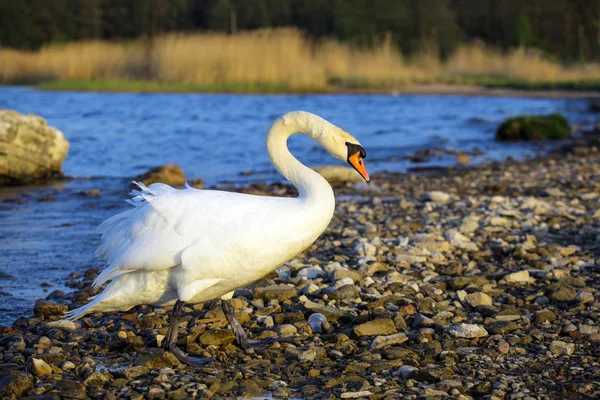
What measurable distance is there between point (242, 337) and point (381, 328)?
0.80 metres

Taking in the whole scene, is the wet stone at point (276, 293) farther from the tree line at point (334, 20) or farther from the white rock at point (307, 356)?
the tree line at point (334, 20)

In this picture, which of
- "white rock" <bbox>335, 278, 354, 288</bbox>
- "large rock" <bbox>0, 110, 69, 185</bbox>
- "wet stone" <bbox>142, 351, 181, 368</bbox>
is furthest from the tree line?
"wet stone" <bbox>142, 351, 181, 368</bbox>

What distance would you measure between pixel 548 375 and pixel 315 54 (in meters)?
30.3

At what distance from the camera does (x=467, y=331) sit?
4707mm

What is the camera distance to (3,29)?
178 feet

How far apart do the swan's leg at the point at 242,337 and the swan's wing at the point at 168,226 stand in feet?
1.96

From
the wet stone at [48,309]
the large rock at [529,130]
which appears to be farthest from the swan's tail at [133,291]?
the large rock at [529,130]

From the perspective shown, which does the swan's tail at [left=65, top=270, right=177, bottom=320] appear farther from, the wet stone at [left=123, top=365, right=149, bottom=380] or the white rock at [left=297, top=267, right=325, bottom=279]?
the white rock at [left=297, top=267, right=325, bottom=279]

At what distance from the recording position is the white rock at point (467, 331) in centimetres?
469

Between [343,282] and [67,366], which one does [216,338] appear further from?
[343,282]

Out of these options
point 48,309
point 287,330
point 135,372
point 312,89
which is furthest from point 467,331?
point 312,89

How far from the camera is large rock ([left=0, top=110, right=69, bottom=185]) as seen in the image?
446 inches

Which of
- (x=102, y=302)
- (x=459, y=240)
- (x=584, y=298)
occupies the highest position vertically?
(x=102, y=302)

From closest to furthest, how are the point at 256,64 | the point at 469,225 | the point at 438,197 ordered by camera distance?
1. the point at 469,225
2. the point at 438,197
3. the point at 256,64
